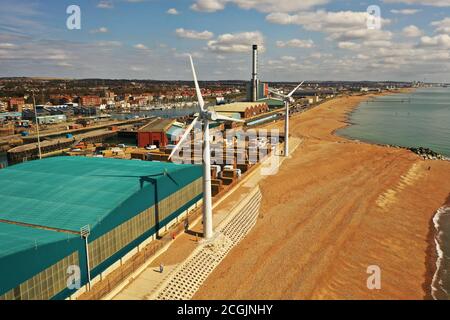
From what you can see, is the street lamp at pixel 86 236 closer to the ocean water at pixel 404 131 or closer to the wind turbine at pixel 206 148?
the wind turbine at pixel 206 148

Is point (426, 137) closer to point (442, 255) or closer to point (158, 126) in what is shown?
point (158, 126)

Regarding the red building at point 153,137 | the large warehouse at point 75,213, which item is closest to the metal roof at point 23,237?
the large warehouse at point 75,213

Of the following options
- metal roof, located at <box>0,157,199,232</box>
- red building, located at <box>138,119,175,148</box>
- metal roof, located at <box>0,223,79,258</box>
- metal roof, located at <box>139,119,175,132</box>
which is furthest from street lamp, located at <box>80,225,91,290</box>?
metal roof, located at <box>139,119,175,132</box>

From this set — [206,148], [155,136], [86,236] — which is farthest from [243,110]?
[86,236]

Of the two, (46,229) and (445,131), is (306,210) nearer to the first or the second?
(46,229)

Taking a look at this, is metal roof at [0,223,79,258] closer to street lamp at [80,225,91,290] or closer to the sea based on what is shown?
street lamp at [80,225,91,290]
